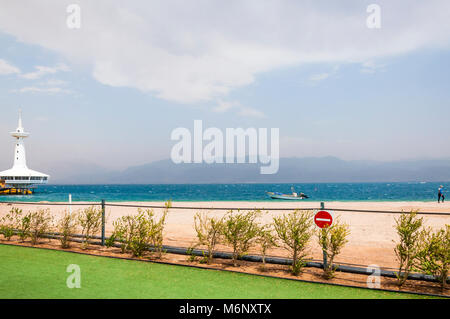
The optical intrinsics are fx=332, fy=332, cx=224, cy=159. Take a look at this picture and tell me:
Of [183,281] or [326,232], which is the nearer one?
[183,281]

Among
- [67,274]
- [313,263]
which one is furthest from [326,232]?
[67,274]

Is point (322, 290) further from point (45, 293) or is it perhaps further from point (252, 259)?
point (45, 293)

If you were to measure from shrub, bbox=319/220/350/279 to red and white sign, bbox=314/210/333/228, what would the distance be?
0.10 metres

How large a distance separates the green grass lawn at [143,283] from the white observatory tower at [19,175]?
78.5 m

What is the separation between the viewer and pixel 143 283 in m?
5.66

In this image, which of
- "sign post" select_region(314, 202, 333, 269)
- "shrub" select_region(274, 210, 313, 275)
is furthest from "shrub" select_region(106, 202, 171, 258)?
"sign post" select_region(314, 202, 333, 269)

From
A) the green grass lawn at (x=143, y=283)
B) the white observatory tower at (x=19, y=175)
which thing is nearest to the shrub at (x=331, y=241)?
the green grass lawn at (x=143, y=283)

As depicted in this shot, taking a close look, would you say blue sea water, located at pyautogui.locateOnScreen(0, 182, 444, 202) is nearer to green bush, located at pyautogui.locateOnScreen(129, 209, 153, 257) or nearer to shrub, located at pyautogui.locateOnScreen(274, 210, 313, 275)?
green bush, located at pyautogui.locateOnScreen(129, 209, 153, 257)

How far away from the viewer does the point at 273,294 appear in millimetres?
5301

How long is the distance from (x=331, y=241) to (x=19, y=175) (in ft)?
274

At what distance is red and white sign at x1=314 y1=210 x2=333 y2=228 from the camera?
664 centimetres

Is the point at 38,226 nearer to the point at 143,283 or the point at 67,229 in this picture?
the point at 67,229

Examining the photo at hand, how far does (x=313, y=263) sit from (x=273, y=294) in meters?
1.95

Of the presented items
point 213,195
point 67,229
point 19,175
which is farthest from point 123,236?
point 19,175
